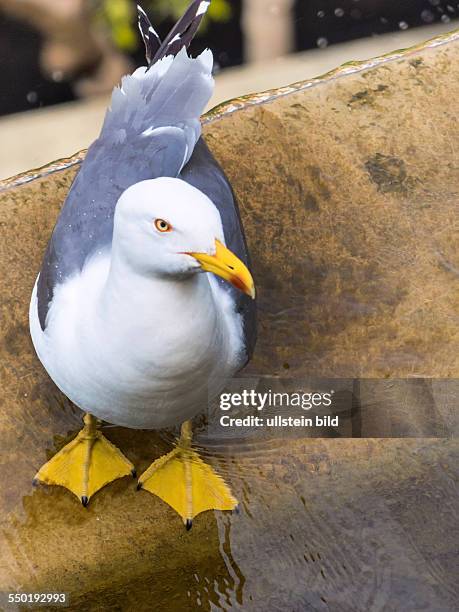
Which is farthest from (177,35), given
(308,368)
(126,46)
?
(126,46)

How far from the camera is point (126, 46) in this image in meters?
4.64

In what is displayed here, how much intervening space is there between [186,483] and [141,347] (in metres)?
0.60

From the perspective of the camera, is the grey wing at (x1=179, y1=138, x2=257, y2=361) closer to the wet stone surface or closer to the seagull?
the seagull

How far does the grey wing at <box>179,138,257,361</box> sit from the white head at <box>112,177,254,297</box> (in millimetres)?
417

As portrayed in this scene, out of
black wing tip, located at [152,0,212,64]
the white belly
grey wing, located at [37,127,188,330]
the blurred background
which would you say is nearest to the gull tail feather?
black wing tip, located at [152,0,212,64]

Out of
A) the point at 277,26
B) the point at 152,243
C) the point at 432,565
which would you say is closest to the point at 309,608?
the point at 432,565

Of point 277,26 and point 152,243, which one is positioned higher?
point 152,243

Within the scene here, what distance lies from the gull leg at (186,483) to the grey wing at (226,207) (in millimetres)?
325

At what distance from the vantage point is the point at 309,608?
241 centimetres

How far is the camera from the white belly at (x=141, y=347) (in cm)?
210

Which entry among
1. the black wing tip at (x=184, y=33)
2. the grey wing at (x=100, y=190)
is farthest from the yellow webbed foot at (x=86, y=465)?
the black wing tip at (x=184, y=33)

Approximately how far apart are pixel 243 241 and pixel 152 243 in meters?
0.66

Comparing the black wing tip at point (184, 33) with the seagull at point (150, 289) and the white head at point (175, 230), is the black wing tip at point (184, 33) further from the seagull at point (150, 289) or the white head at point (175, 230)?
the white head at point (175, 230)

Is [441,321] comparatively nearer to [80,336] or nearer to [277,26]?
[80,336]
